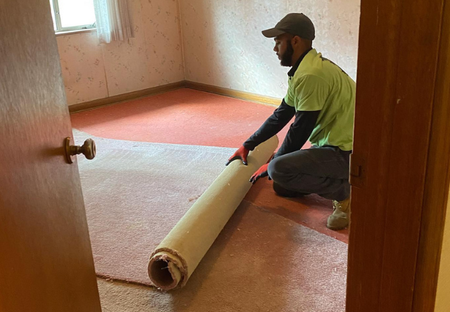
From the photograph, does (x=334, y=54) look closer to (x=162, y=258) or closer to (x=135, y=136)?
(x=135, y=136)

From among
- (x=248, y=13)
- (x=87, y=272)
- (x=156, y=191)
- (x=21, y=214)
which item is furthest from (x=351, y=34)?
(x=21, y=214)

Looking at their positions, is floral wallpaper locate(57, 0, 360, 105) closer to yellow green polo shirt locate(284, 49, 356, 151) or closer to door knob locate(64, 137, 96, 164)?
yellow green polo shirt locate(284, 49, 356, 151)

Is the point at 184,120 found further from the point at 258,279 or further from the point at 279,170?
the point at 258,279

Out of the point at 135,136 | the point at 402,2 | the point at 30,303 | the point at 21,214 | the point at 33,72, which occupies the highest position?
the point at 402,2

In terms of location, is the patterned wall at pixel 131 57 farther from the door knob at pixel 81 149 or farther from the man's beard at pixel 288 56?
the door knob at pixel 81 149

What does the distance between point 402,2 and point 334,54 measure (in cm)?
339

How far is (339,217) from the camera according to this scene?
2.31 metres

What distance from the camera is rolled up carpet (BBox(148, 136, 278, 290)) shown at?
5.97ft

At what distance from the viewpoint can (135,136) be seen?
12.7 ft

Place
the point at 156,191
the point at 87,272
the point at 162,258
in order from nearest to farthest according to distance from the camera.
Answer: the point at 87,272 < the point at 162,258 < the point at 156,191

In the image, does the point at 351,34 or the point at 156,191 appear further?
the point at 351,34

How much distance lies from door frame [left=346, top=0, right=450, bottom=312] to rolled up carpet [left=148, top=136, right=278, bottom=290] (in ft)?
3.51

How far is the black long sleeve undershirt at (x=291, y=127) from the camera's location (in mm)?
2289

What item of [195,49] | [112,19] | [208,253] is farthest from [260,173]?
[195,49]
